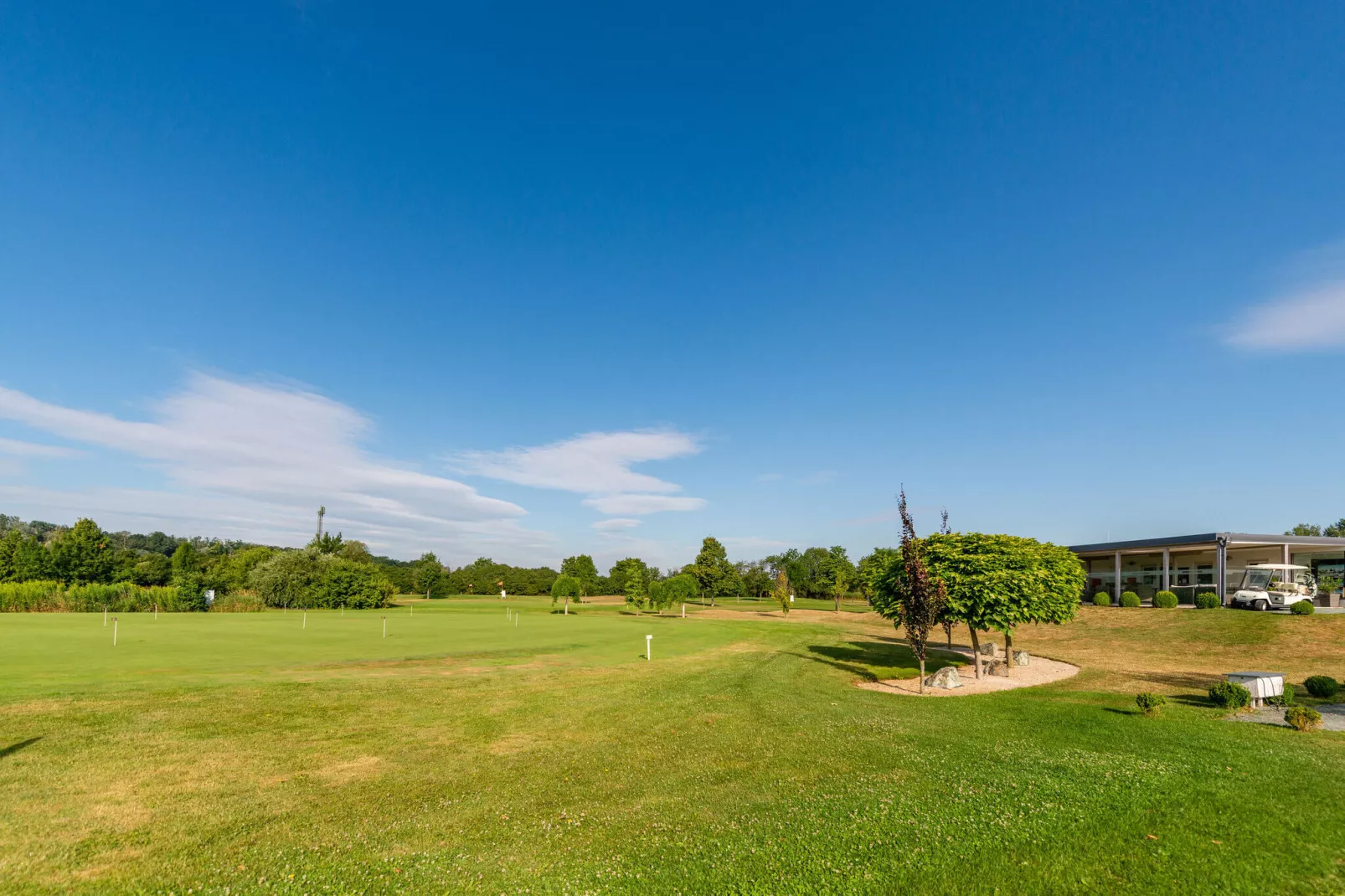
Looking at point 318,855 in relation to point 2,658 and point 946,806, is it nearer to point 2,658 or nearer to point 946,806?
point 946,806

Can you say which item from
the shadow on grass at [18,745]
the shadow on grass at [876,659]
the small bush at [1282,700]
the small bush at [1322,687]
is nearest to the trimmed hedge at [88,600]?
the shadow on grass at [18,745]

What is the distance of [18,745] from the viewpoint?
15070 millimetres

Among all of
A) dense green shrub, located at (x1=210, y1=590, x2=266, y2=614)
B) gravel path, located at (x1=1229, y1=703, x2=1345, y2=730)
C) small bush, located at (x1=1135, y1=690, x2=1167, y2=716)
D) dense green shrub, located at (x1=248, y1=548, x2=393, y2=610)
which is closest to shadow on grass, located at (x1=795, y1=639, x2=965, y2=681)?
small bush, located at (x1=1135, y1=690, x2=1167, y2=716)

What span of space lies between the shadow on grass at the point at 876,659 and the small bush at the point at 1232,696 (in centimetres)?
1194

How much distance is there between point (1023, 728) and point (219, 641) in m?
44.7

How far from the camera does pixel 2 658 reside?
1125 inches

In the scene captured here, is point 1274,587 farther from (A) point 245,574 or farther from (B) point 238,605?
(A) point 245,574

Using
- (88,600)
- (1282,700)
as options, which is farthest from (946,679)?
(88,600)

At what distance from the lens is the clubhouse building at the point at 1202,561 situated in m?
56.9

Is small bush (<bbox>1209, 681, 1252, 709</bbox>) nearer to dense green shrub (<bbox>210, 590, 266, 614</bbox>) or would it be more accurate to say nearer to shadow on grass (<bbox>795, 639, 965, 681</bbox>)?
shadow on grass (<bbox>795, 639, 965, 681</bbox>)

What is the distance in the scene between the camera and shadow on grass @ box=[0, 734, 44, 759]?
14.4 metres

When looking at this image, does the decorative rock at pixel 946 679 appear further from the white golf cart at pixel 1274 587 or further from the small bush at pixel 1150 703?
the white golf cart at pixel 1274 587

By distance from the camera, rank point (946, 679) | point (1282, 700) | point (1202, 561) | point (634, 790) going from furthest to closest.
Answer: point (1202, 561)
point (946, 679)
point (1282, 700)
point (634, 790)

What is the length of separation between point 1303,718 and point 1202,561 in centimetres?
6892
